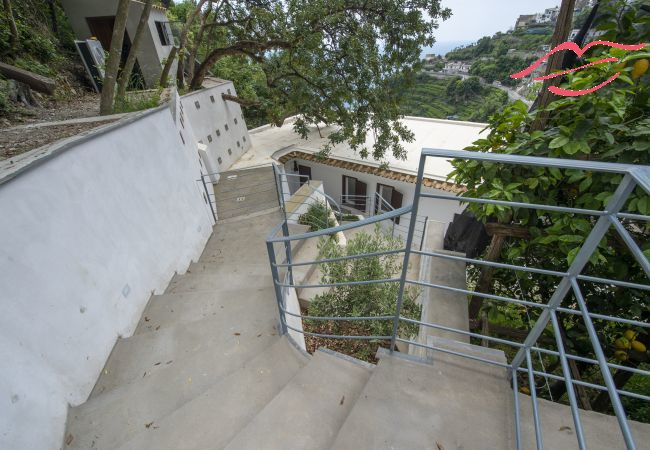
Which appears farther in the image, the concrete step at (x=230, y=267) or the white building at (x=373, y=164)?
the white building at (x=373, y=164)

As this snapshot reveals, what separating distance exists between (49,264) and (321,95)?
683 cm

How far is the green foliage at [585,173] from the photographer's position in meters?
1.55

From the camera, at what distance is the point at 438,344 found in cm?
181

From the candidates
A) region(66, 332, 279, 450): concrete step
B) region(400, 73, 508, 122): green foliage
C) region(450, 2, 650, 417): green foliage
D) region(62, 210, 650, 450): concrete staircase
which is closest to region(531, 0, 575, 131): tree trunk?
region(450, 2, 650, 417): green foliage

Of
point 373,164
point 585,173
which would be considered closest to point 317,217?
point 373,164

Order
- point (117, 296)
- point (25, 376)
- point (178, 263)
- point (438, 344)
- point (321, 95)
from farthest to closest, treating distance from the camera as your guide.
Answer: point (321, 95)
point (178, 263)
point (117, 296)
point (438, 344)
point (25, 376)

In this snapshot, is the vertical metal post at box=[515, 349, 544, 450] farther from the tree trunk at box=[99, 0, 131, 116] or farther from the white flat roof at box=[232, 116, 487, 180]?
the white flat roof at box=[232, 116, 487, 180]

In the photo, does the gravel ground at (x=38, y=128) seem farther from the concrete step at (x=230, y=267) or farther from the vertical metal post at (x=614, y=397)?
the vertical metal post at (x=614, y=397)

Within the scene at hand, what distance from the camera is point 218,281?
367 cm

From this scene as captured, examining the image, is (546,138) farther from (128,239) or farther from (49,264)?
(128,239)

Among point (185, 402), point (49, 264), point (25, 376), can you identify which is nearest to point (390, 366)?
point (185, 402)

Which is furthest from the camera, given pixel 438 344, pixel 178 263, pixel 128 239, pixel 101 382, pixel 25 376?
pixel 178 263

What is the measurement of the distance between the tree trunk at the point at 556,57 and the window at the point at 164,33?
31.3 ft

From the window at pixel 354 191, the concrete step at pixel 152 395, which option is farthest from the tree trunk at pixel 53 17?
the concrete step at pixel 152 395
